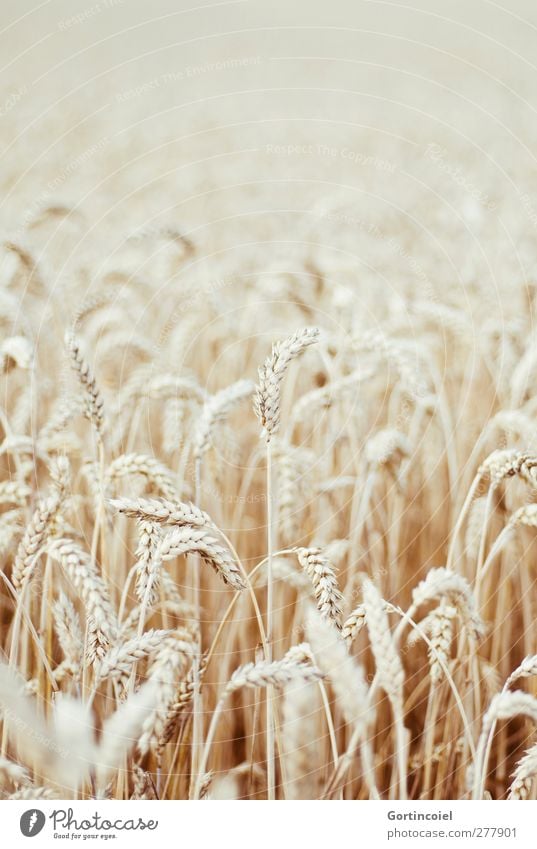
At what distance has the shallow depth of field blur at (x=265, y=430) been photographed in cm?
79

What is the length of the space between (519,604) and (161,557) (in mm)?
673

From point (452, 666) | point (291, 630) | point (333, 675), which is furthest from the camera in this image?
point (291, 630)

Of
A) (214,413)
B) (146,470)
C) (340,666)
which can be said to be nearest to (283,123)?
(214,413)

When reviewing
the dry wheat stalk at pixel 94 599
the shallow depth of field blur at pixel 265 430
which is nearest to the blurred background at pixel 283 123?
the shallow depth of field blur at pixel 265 430

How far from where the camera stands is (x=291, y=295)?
1160 mm

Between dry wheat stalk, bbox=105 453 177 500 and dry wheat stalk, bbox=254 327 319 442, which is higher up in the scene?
dry wheat stalk, bbox=254 327 319 442

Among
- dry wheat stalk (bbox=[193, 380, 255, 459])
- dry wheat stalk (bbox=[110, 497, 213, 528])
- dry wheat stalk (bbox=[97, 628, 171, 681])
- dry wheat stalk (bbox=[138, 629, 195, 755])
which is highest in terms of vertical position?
dry wheat stalk (bbox=[193, 380, 255, 459])

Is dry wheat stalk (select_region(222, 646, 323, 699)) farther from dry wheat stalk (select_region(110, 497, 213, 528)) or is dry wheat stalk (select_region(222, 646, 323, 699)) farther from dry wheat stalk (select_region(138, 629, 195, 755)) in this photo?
dry wheat stalk (select_region(110, 497, 213, 528))

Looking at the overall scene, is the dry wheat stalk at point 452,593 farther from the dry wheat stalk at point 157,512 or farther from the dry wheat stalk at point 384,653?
the dry wheat stalk at point 157,512

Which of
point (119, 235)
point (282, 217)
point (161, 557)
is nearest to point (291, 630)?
point (161, 557)

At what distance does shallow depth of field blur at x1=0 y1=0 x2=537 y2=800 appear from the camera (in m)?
0.79

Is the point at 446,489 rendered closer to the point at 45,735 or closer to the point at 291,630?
the point at 291,630

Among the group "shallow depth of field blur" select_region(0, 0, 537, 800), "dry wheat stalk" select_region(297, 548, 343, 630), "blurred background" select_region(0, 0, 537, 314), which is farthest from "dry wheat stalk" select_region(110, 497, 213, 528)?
"blurred background" select_region(0, 0, 537, 314)

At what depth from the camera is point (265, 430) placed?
30.5 inches
